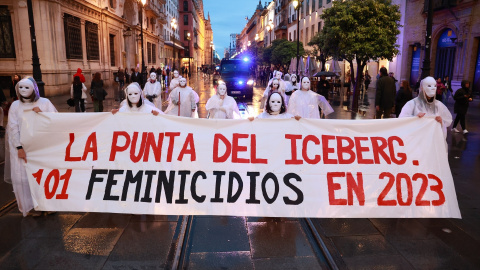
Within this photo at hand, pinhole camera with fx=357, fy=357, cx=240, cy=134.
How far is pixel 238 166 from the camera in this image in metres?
4.32

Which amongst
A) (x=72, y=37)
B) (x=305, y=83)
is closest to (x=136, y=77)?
(x=72, y=37)

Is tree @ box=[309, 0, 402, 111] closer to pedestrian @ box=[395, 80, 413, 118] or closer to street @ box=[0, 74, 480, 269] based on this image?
pedestrian @ box=[395, 80, 413, 118]

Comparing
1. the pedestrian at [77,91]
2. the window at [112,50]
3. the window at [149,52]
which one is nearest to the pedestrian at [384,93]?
the pedestrian at [77,91]

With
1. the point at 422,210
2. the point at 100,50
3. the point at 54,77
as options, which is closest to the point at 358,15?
the point at 422,210

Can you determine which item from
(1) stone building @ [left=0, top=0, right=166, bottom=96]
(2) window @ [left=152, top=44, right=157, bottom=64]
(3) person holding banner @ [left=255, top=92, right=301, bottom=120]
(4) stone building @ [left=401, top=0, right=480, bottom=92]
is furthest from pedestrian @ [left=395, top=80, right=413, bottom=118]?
(2) window @ [left=152, top=44, right=157, bottom=64]

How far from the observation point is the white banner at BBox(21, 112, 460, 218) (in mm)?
4141

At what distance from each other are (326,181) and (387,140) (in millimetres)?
1011

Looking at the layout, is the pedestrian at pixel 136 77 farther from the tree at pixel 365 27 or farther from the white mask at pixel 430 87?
the white mask at pixel 430 87

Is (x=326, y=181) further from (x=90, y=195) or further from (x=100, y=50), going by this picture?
(x=100, y=50)

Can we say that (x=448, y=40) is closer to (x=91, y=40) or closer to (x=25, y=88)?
(x=25, y=88)

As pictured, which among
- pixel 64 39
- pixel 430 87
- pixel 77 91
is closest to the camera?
pixel 430 87

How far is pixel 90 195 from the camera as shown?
4.22m

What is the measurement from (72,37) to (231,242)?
2474cm

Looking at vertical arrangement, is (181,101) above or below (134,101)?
below
